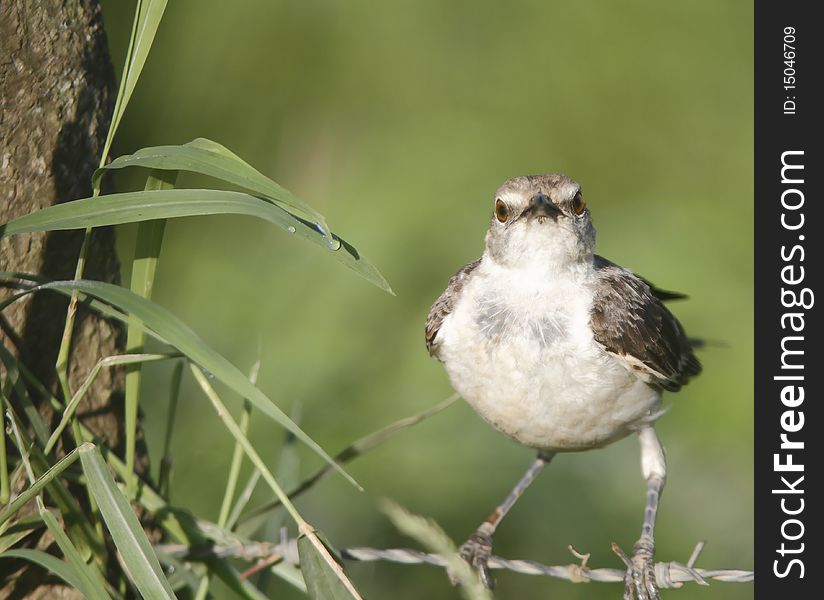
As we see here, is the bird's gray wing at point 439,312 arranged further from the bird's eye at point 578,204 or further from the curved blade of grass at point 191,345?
the curved blade of grass at point 191,345

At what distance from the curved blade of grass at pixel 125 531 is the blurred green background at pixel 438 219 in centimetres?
273

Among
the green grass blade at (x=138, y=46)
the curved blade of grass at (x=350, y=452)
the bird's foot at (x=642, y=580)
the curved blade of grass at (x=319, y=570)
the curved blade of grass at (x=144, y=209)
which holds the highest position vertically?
the green grass blade at (x=138, y=46)

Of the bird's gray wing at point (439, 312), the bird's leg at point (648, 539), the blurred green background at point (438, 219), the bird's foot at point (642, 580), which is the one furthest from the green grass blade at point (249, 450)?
the blurred green background at point (438, 219)

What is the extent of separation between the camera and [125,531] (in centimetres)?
257

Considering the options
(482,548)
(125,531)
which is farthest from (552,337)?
(125,531)

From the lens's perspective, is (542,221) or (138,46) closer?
(138,46)

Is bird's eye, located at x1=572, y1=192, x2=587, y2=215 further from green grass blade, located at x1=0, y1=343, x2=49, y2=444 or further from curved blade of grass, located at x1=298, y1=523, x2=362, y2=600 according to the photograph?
green grass blade, located at x1=0, y1=343, x2=49, y2=444

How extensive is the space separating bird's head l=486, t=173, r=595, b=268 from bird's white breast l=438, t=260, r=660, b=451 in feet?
0.27

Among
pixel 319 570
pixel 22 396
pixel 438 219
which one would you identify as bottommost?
pixel 319 570

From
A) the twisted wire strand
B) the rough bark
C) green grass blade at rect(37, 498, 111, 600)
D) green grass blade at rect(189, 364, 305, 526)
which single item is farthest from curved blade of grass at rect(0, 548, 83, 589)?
the twisted wire strand

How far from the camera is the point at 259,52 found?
27.5 feet

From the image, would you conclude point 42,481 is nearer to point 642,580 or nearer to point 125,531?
point 125,531

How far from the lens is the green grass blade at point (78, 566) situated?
264cm

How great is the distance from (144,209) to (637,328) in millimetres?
2043
